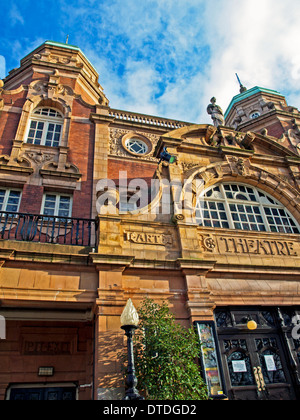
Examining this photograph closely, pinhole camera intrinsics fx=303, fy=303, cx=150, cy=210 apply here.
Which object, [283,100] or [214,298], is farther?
[283,100]

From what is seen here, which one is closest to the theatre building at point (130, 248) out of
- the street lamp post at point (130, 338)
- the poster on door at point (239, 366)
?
the poster on door at point (239, 366)

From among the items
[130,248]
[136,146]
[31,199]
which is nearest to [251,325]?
[130,248]

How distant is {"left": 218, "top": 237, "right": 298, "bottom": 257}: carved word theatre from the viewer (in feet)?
32.0

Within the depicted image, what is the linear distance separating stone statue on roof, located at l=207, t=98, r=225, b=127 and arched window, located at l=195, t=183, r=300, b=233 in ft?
14.0

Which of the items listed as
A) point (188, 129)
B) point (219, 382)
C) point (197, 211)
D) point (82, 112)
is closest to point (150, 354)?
point (219, 382)

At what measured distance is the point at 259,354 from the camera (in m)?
8.48

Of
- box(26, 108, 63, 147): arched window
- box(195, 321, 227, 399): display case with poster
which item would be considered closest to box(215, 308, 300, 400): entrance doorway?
box(195, 321, 227, 399): display case with poster

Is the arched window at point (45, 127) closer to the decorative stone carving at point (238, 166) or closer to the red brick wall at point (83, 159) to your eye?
the red brick wall at point (83, 159)

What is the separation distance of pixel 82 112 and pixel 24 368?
11300 mm

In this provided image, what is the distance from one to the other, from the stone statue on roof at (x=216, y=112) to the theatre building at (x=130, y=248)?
1317 millimetres

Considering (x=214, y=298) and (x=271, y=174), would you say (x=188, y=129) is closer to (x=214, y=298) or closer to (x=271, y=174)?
(x=271, y=174)

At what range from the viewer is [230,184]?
12.3m

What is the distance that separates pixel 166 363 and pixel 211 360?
1.67 meters
